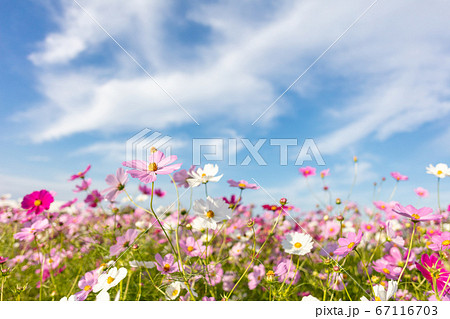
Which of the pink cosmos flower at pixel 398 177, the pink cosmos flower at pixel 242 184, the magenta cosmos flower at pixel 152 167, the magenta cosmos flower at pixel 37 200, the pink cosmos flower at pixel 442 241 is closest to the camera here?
the magenta cosmos flower at pixel 152 167

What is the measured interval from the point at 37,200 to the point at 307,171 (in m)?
1.63

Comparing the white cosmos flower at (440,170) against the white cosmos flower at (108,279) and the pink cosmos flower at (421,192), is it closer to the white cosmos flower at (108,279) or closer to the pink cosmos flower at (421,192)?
the pink cosmos flower at (421,192)

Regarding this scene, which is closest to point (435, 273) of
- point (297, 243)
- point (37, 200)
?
point (297, 243)

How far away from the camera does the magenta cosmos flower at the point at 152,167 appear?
86 cm

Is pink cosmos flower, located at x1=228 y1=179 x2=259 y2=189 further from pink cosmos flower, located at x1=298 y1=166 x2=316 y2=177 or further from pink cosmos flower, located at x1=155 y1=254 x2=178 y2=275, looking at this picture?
pink cosmos flower, located at x1=298 y1=166 x2=316 y2=177

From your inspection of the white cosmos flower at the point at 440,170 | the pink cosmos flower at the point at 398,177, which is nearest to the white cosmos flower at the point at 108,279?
the white cosmos flower at the point at 440,170

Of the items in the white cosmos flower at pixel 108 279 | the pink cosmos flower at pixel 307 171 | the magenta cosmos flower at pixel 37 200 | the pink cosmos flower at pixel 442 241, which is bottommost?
the white cosmos flower at pixel 108 279

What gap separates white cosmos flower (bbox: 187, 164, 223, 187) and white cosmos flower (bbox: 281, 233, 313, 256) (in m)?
0.35

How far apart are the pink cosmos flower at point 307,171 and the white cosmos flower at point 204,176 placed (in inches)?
52.2

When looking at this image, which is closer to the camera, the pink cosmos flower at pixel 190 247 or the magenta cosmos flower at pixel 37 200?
the pink cosmos flower at pixel 190 247

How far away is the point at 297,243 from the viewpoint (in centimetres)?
107

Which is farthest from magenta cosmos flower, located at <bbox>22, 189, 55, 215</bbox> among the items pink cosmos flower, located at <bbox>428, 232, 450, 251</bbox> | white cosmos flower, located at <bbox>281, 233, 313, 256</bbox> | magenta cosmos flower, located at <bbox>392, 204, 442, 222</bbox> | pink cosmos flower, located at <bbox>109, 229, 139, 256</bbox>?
pink cosmos flower, located at <bbox>428, 232, 450, 251</bbox>

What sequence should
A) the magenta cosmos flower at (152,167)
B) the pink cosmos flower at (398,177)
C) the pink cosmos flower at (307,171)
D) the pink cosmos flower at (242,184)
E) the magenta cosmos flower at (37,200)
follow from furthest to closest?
the pink cosmos flower at (307,171), the pink cosmos flower at (398,177), the magenta cosmos flower at (37,200), the pink cosmos flower at (242,184), the magenta cosmos flower at (152,167)
